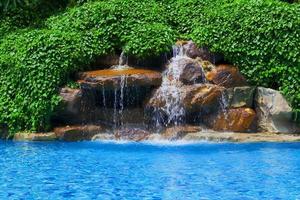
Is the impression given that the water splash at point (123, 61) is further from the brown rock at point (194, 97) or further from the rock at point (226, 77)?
the rock at point (226, 77)

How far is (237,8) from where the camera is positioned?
13203 mm

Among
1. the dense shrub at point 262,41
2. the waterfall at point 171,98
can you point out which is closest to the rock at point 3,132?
the waterfall at point 171,98

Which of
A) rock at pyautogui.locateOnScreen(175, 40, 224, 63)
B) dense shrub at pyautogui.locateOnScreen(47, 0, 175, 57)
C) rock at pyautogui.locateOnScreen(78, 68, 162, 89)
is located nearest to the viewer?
rock at pyautogui.locateOnScreen(78, 68, 162, 89)

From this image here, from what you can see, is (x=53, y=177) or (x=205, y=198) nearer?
(x=205, y=198)

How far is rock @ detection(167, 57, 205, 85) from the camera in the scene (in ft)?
39.6

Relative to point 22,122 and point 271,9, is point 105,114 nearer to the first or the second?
point 22,122

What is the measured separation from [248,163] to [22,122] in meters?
5.65

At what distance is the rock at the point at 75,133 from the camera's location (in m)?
11.5

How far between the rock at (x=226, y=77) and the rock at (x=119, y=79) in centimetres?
122

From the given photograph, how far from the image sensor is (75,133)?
11555 millimetres

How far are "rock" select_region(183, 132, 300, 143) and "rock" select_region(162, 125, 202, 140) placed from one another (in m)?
0.13

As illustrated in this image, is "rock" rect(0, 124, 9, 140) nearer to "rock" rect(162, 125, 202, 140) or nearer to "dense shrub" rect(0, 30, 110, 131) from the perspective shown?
"dense shrub" rect(0, 30, 110, 131)

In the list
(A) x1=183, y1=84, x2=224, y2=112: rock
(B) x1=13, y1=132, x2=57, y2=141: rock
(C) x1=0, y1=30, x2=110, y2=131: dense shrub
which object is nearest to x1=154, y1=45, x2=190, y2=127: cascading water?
(A) x1=183, y1=84, x2=224, y2=112: rock

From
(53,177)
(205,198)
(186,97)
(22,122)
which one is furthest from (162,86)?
(205,198)
